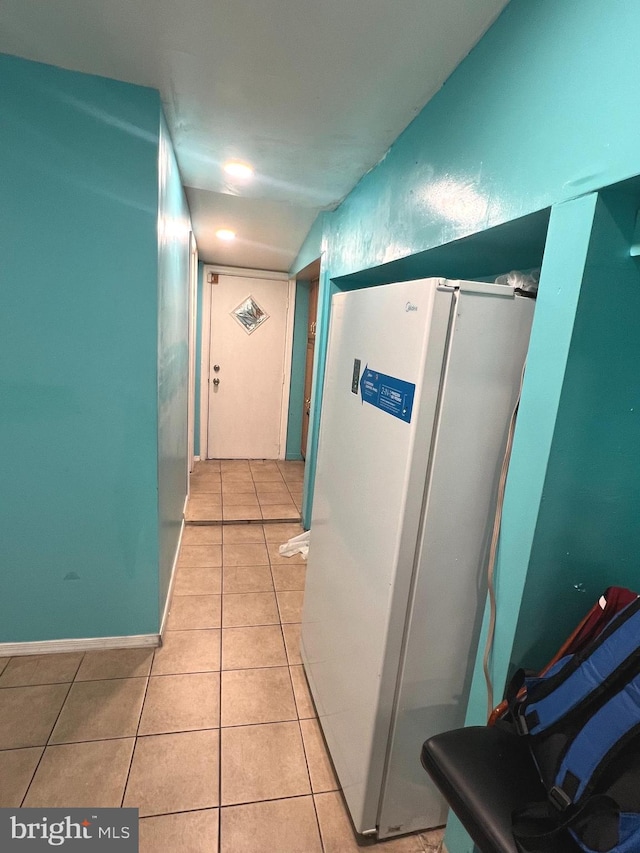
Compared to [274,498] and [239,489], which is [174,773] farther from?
[239,489]

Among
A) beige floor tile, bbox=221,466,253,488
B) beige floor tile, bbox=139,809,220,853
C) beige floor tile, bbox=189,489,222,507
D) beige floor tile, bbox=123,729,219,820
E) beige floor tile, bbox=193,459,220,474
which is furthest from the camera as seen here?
beige floor tile, bbox=193,459,220,474

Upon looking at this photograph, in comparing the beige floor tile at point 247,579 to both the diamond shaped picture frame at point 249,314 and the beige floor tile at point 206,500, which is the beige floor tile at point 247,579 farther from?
the diamond shaped picture frame at point 249,314

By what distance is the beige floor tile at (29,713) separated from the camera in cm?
150

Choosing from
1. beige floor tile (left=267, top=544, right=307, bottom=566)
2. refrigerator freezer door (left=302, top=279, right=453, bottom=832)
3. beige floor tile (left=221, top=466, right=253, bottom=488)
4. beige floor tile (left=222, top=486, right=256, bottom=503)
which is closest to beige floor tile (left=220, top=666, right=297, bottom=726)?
refrigerator freezer door (left=302, top=279, right=453, bottom=832)

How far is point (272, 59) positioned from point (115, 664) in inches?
95.9

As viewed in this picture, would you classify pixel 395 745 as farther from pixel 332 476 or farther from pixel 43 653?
pixel 43 653

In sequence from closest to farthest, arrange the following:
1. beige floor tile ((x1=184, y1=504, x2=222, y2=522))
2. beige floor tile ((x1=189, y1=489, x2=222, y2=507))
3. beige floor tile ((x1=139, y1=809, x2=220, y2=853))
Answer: beige floor tile ((x1=139, y1=809, x2=220, y2=853)), beige floor tile ((x1=184, y1=504, x2=222, y2=522)), beige floor tile ((x1=189, y1=489, x2=222, y2=507))

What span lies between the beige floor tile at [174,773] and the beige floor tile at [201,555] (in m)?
1.21

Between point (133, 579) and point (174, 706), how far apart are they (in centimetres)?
56

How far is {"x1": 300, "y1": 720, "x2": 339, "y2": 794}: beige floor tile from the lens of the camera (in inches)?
56.7

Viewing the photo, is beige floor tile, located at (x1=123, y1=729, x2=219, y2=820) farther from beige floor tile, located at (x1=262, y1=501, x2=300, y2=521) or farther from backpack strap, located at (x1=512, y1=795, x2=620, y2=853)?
beige floor tile, located at (x1=262, y1=501, x2=300, y2=521)

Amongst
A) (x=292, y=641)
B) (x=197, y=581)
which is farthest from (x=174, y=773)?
(x=197, y=581)

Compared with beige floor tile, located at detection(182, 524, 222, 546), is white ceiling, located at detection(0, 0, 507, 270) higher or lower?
higher

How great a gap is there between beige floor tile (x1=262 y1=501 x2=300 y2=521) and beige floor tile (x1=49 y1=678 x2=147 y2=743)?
1680 mm
